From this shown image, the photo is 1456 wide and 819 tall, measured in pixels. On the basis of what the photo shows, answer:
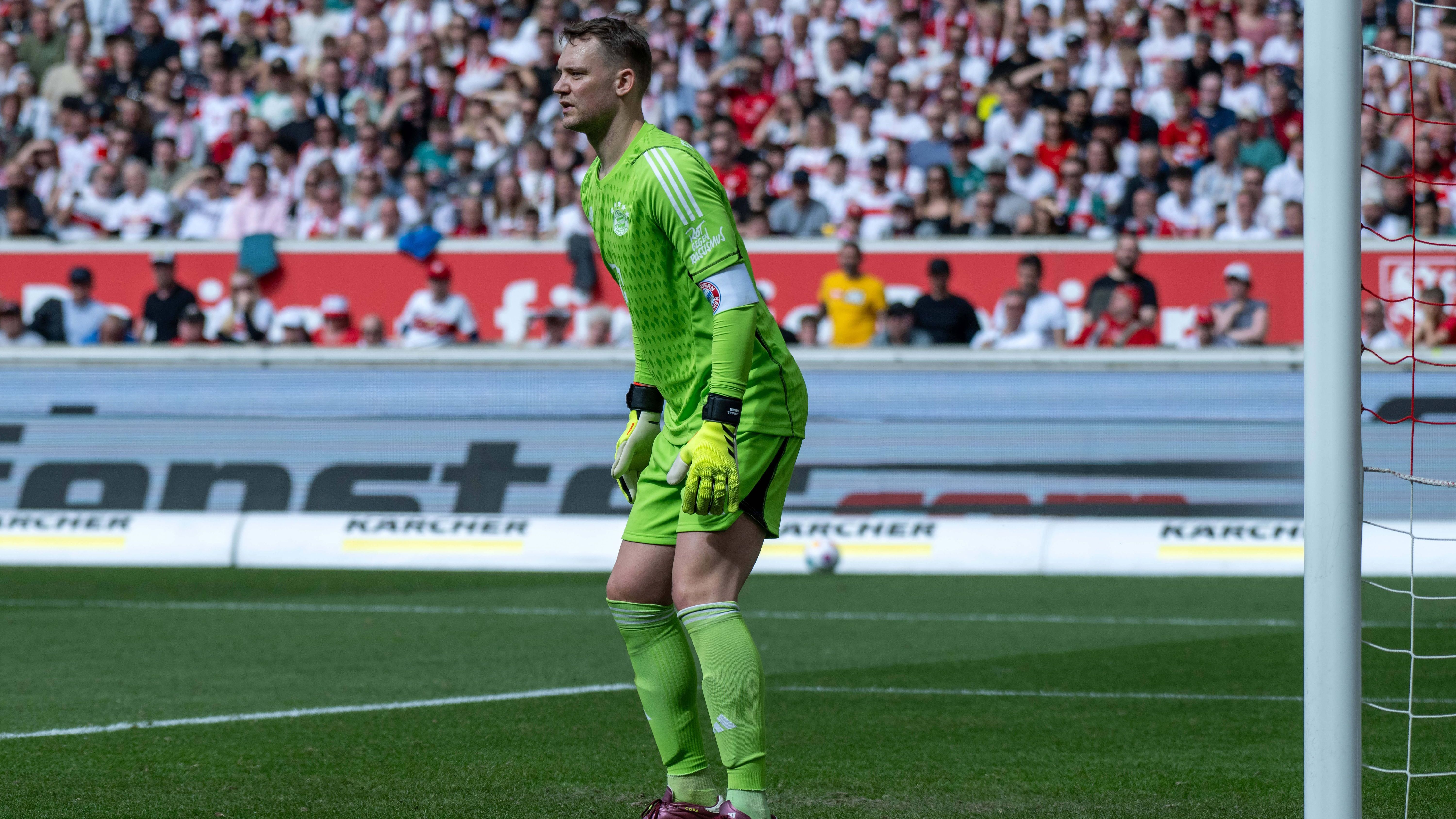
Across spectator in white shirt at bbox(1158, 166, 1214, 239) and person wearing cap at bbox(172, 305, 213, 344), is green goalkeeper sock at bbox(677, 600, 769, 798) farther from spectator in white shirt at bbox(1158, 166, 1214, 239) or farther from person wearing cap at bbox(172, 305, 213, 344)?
person wearing cap at bbox(172, 305, 213, 344)

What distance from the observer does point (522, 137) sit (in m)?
18.8

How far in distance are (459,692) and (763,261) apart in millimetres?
9399

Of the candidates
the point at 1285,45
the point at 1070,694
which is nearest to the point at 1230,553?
the point at 1070,694

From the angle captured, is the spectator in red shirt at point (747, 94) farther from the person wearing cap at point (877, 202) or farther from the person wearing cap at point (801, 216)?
the person wearing cap at point (877, 202)

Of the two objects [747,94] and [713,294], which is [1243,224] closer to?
[747,94]

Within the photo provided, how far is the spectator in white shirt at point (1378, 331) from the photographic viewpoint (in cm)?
1426

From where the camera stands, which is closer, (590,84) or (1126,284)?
(590,84)

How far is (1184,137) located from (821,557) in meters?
6.56

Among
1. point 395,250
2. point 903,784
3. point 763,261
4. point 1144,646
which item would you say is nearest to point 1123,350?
point 763,261

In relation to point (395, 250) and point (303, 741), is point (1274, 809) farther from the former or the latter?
point (395, 250)

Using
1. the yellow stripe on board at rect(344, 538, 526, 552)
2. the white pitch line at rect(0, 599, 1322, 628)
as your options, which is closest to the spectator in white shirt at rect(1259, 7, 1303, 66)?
the white pitch line at rect(0, 599, 1322, 628)

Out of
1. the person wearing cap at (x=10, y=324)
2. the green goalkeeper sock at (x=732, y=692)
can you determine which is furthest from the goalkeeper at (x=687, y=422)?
the person wearing cap at (x=10, y=324)

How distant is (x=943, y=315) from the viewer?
15.3 m

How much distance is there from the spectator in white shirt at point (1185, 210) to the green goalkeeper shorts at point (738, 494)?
12.4 m
